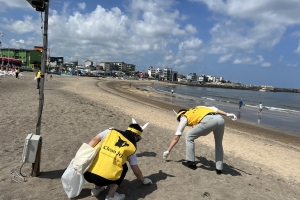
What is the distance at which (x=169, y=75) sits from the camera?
19250cm

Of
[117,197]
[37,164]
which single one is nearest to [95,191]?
[117,197]

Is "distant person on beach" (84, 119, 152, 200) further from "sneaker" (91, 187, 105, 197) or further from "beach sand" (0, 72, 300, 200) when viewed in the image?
"beach sand" (0, 72, 300, 200)

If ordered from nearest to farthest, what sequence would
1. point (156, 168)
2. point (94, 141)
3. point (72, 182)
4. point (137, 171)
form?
point (72, 182) → point (94, 141) → point (137, 171) → point (156, 168)

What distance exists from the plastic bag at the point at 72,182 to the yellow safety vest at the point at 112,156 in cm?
26

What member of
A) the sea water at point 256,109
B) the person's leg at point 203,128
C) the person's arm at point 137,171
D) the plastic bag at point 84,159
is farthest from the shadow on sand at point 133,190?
the sea water at point 256,109

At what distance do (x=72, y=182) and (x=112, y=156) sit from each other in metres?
0.71

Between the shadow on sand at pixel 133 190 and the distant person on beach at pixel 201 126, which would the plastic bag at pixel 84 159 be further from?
the distant person on beach at pixel 201 126

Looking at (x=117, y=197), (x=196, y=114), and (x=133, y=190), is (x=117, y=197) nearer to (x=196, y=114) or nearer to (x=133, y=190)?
→ (x=133, y=190)

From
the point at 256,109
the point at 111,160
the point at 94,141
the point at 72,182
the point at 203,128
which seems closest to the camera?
the point at 111,160

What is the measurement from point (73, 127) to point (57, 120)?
0.98m

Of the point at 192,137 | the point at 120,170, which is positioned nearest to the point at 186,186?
the point at 192,137

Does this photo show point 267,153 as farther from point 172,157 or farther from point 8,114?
point 8,114

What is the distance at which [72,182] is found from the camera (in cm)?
350

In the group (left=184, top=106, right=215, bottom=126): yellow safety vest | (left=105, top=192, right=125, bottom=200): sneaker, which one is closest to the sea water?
(left=184, top=106, right=215, bottom=126): yellow safety vest
